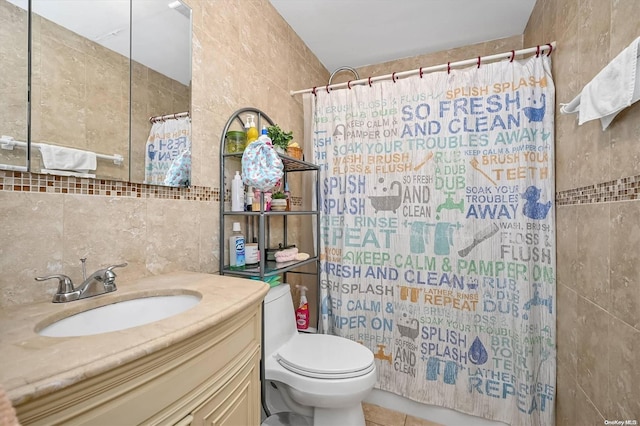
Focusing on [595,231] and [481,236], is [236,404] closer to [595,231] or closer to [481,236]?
[595,231]

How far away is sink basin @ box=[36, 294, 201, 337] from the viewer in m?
0.68

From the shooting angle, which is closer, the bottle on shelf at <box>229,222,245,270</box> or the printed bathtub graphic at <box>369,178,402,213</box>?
the bottle on shelf at <box>229,222,245,270</box>

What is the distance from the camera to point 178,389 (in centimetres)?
56

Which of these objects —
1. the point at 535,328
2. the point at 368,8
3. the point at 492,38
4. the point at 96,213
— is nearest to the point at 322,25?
the point at 368,8

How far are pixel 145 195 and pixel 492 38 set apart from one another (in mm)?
2493

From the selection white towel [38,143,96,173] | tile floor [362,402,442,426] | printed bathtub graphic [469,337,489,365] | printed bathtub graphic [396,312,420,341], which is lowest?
tile floor [362,402,442,426]

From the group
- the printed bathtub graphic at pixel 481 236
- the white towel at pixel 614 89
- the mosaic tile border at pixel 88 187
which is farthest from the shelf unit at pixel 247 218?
the white towel at pixel 614 89

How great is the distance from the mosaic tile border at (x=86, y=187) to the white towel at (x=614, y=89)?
1.48m

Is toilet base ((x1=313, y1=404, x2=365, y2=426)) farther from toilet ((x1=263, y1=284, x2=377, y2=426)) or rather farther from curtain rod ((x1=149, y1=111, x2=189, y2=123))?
curtain rod ((x1=149, y1=111, x2=189, y2=123))

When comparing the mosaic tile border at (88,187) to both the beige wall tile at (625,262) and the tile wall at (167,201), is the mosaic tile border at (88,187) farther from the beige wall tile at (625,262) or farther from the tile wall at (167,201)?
the beige wall tile at (625,262)

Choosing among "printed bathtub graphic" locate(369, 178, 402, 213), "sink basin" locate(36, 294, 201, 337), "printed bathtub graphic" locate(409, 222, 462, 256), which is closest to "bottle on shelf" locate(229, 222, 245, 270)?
"sink basin" locate(36, 294, 201, 337)

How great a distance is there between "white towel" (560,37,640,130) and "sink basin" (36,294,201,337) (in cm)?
136

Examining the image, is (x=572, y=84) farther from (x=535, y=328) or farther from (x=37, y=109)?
(x=37, y=109)

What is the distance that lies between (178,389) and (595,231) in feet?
4.73
